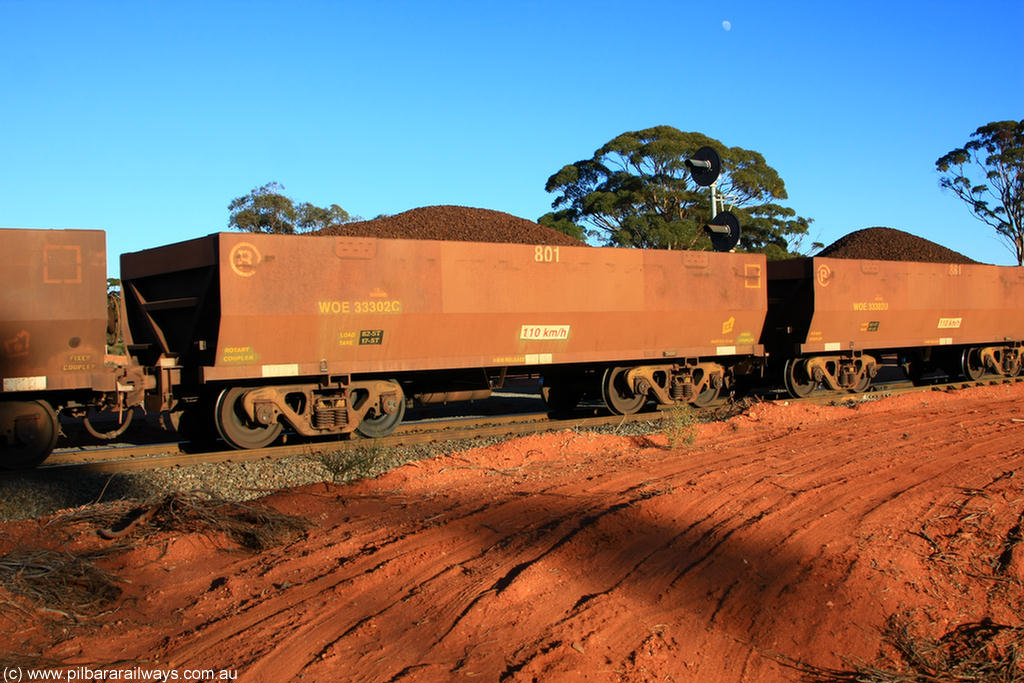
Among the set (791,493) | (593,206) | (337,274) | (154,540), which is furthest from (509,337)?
(593,206)

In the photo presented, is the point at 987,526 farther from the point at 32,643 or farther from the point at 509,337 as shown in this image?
→ the point at 509,337

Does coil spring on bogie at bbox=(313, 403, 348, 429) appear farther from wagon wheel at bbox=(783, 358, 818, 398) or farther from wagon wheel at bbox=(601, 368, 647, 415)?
wagon wheel at bbox=(783, 358, 818, 398)

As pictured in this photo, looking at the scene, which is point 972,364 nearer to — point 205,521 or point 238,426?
point 238,426

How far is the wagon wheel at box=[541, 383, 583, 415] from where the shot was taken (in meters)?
14.2

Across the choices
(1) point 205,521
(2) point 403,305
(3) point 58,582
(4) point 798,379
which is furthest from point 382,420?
(4) point 798,379

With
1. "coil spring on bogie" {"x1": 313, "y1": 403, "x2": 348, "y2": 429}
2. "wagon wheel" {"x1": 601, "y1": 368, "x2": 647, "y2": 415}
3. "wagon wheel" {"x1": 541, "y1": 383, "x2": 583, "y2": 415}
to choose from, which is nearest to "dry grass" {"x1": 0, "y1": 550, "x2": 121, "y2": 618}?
"coil spring on bogie" {"x1": 313, "y1": 403, "x2": 348, "y2": 429}

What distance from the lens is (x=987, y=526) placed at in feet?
18.8

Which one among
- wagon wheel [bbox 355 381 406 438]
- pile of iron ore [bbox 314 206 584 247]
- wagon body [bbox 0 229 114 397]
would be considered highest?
pile of iron ore [bbox 314 206 584 247]

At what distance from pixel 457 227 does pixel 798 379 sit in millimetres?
17144

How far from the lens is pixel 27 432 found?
9.35 metres

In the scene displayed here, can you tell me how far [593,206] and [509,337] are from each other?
2983cm

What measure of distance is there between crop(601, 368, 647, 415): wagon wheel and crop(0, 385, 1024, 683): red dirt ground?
18.5 feet

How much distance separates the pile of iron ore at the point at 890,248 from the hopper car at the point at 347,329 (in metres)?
27.3

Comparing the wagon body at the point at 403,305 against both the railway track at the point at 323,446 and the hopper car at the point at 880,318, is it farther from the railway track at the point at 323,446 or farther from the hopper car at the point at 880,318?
the hopper car at the point at 880,318
